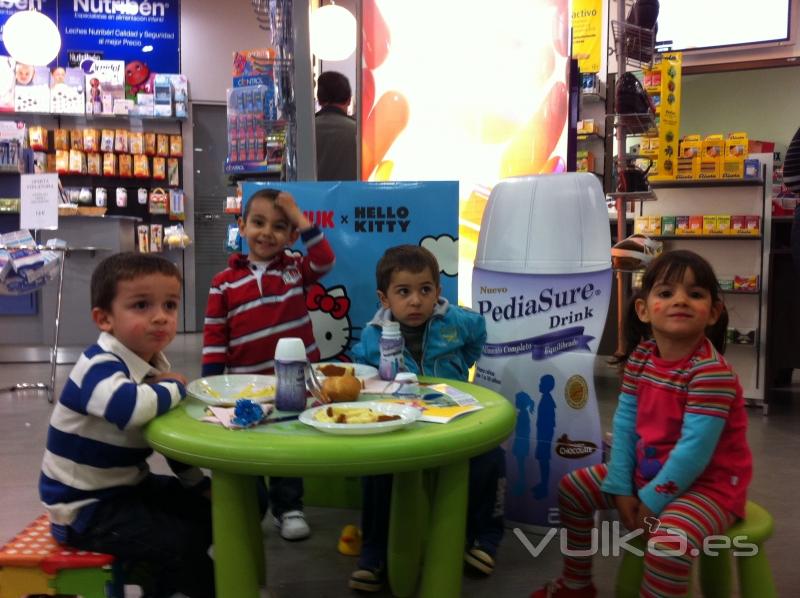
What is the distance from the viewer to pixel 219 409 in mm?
1487

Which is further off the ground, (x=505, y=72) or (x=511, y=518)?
(x=505, y=72)

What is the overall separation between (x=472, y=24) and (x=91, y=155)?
536cm

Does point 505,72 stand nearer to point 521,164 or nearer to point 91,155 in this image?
point 521,164

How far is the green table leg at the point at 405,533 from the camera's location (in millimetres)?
1823

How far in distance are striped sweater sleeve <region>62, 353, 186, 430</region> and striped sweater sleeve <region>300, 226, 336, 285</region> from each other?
0.99 meters

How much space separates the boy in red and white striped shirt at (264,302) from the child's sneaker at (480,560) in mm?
567

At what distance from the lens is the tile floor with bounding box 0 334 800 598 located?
203cm

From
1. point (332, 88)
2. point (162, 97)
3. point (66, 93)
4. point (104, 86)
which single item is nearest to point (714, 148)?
point (332, 88)

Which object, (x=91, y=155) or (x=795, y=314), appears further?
(x=91, y=155)

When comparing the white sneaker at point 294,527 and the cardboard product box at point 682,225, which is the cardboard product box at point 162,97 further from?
the white sneaker at point 294,527

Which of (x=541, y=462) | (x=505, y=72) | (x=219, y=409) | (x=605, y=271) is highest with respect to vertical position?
(x=505, y=72)

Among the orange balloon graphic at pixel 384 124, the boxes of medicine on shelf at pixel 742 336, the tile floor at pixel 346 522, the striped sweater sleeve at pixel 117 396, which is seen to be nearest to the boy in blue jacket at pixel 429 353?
the tile floor at pixel 346 522

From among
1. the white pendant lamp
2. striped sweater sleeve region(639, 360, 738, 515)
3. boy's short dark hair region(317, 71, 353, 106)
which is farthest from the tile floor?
the white pendant lamp

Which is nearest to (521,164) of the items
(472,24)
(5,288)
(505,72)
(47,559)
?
(505,72)
